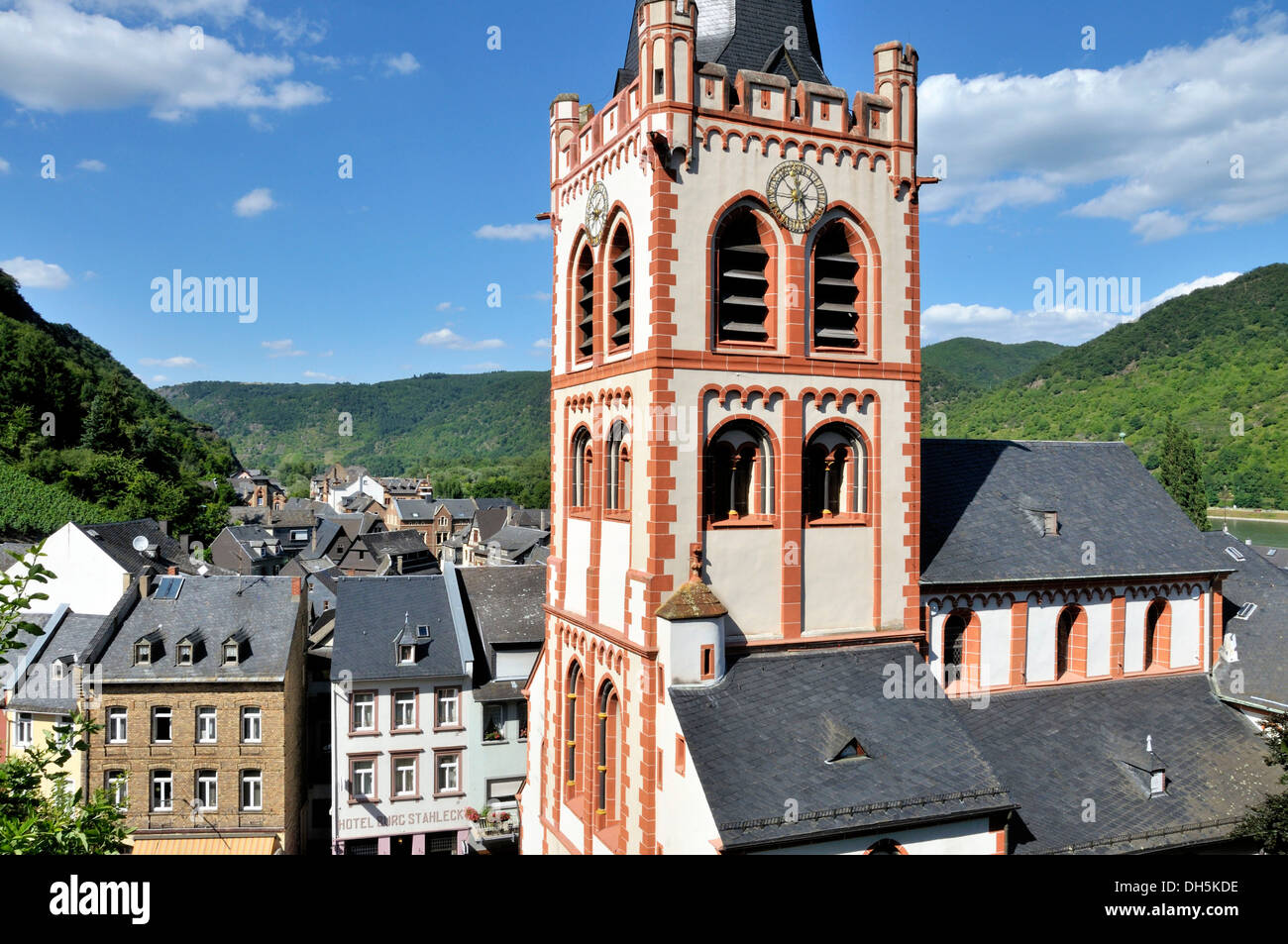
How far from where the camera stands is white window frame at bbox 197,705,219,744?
32.3m

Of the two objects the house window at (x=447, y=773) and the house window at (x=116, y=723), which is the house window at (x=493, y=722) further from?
the house window at (x=116, y=723)

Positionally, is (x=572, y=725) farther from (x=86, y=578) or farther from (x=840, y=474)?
(x=86, y=578)

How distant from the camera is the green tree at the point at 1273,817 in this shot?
1568cm

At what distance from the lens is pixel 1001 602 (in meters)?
19.5

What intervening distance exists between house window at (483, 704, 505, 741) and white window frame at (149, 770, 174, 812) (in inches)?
433

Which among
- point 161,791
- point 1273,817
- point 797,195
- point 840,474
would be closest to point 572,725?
point 840,474

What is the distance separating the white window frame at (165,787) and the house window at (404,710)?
7.75 m

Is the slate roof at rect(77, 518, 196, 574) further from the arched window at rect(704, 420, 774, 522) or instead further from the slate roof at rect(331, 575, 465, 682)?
the arched window at rect(704, 420, 774, 522)

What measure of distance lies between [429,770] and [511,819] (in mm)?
3751

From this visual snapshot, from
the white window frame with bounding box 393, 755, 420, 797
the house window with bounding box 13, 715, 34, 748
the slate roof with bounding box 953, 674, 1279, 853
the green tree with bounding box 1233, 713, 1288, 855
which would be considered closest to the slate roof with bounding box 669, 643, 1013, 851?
the slate roof with bounding box 953, 674, 1279, 853

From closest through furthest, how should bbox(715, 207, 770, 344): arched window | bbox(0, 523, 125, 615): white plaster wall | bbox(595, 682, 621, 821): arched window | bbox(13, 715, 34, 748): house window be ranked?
1. bbox(715, 207, 770, 344): arched window
2. bbox(595, 682, 621, 821): arched window
3. bbox(13, 715, 34, 748): house window
4. bbox(0, 523, 125, 615): white plaster wall

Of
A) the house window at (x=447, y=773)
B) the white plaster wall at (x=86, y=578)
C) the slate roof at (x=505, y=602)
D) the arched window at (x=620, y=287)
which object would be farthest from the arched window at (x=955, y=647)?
the white plaster wall at (x=86, y=578)
